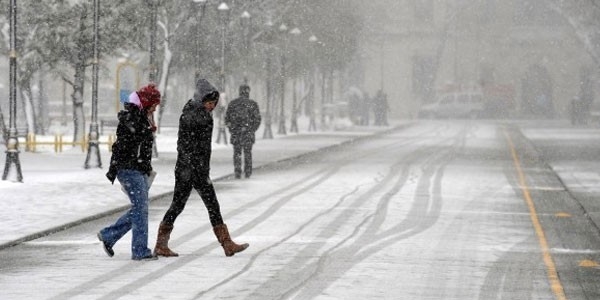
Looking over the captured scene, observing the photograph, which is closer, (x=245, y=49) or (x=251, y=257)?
(x=251, y=257)

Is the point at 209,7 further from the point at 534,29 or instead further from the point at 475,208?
the point at 534,29

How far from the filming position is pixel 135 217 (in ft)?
44.2

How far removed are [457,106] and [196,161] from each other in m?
83.3

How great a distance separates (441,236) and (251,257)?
327cm

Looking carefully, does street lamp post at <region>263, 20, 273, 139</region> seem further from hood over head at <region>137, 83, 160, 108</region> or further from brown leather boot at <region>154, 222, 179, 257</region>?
hood over head at <region>137, 83, 160, 108</region>

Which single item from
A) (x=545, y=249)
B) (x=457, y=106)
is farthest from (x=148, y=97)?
(x=457, y=106)

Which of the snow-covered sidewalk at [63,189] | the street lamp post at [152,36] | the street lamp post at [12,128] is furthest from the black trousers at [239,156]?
the street lamp post at [152,36]

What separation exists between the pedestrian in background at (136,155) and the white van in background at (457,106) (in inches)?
3288

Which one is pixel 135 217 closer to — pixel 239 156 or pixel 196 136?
pixel 196 136

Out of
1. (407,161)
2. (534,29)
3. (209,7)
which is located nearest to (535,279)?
(407,161)

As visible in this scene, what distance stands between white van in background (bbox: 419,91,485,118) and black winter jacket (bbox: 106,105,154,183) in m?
83.6

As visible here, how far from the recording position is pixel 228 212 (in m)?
19.5

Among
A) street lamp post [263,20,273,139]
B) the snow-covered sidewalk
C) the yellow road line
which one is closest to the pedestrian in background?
the snow-covered sidewalk

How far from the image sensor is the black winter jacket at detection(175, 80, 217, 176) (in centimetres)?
1378
